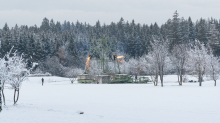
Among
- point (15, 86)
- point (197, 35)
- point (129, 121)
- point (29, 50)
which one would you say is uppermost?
point (197, 35)

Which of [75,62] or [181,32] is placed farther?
[181,32]

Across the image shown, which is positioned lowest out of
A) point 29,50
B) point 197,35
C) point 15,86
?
point 15,86

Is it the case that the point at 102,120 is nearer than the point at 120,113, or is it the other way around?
the point at 102,120

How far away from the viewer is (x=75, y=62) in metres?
78.0

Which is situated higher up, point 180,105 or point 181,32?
point 181,32

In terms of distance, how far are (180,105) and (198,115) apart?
3336 millimetres

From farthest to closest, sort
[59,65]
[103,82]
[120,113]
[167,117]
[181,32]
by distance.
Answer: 1. [181,32]
2. [59,65]
3. [103,82]
4. [120,113]
5. [167,117]

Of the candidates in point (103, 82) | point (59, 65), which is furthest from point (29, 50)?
point (103, 82)

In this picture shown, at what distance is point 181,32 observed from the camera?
85312 millimetres

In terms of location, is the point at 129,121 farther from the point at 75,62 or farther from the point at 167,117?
the point at 75,62

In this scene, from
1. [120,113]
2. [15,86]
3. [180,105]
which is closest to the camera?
[120,113]

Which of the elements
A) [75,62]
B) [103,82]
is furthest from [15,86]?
[75,62]

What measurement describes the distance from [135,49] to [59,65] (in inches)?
1165

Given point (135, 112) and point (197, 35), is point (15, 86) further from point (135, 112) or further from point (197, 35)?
point (197, 35)
